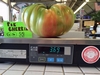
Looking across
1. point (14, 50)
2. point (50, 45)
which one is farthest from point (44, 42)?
point (14, 50)

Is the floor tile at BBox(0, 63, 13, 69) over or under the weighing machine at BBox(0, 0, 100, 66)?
under

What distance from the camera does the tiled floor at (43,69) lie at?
0.50 meters

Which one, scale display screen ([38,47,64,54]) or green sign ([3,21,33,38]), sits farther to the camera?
green sign ([3,21,33,38])

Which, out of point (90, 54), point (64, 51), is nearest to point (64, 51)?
point (64, 51)

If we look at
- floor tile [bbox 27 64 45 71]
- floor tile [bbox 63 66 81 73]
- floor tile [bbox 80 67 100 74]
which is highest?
floor tile [bbox 27 64 45 71]

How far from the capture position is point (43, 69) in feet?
1.77

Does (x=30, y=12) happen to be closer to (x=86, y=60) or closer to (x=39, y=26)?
(x=39, y=26)

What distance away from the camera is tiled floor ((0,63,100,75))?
503 millimetres

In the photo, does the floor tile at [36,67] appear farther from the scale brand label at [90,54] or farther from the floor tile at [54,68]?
the scale brand label at [90,54]

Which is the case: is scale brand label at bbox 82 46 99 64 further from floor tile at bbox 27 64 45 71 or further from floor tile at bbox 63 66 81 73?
floor tile at bbox 27 64 45 71

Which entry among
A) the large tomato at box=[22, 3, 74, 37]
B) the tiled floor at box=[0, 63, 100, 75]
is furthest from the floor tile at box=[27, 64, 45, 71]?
the large tomato at box=[22, 3, 74, 37]

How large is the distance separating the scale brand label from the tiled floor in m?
0.04

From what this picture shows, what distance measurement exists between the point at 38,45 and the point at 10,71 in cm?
15

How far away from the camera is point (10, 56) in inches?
22.9
